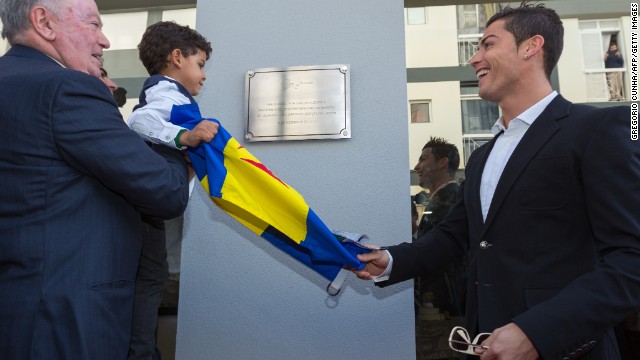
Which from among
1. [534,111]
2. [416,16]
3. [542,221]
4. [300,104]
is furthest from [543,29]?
[416,16]

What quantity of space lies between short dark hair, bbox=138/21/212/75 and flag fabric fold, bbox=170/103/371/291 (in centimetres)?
58

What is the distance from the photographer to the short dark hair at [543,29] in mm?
2336

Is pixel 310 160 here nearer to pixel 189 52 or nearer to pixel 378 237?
pixel 378 237

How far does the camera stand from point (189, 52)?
116 inches

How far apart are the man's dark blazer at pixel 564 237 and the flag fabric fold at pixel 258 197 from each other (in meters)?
0.62

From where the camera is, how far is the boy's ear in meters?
2.89

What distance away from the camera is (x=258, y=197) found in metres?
2.45

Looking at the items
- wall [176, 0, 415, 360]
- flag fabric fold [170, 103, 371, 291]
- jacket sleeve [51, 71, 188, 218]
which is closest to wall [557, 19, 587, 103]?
wall [176, 0, 415, 360]

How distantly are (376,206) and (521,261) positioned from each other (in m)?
1.54

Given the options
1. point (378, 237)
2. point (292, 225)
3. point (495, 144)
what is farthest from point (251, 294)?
point (495, 144)

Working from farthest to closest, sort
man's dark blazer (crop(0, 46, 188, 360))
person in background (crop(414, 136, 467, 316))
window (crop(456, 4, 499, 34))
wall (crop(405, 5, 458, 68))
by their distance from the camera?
window (crop(456, 4, 499, 34)) → wall (crop(405, 5, 458, 68)) → person in background (crop(414, 136, 467, 316)) → man's dark blazer (crop(0, 46, 188, 360))

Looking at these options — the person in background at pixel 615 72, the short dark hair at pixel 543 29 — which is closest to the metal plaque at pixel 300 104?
the short dark hair at pixel 543 29

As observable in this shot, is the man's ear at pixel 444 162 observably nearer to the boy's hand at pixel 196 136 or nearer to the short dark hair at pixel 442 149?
the short dark hair at pixel 442 149

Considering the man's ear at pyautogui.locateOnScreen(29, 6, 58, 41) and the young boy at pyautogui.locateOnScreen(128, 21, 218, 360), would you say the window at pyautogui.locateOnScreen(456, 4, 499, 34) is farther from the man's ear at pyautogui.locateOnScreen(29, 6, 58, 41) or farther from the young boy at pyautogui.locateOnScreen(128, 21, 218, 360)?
the man's ear at pyautogui.locateOnScreen(29, 6, 58, 41)
